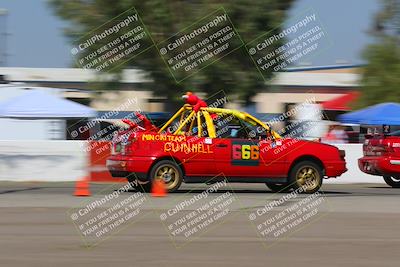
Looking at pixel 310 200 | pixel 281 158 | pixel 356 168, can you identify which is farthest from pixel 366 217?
pixel 356 168

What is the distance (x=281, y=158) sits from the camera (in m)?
16.5

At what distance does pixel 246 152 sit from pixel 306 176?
1.40 meters

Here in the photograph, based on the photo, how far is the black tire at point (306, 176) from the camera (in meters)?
16.6

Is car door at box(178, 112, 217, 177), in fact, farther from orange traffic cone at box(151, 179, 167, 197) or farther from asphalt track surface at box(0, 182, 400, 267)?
asphalt track surface at box(0, 182, 400, 267)

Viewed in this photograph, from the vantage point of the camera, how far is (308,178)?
54.8 feet

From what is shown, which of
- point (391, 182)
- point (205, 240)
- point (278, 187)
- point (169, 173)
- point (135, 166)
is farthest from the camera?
point (391, 182)

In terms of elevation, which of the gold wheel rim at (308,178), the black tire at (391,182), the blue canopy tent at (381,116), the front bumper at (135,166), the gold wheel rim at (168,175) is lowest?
the black tire at (391,182)

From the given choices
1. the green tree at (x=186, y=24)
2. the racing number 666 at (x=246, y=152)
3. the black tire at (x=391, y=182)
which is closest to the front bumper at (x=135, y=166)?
the racing number 666 at (x=246, y=152)

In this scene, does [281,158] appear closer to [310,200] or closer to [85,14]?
[310,200]

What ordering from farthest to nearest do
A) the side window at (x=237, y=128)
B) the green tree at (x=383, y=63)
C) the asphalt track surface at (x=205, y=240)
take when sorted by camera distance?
the green tree at (x=383, y=63), the side window at (x=237, y=128), the asphalt track surface at (x=205, y=240)

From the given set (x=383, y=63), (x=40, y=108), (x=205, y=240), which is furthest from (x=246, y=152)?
(x=383, y=63)

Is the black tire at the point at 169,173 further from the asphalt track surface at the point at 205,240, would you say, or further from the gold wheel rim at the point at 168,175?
the asphalt track surface at the point at 205,240

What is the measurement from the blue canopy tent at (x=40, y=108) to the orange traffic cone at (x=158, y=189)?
1053 centimetres

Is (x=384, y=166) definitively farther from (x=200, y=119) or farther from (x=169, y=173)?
(x=169, y=173)
